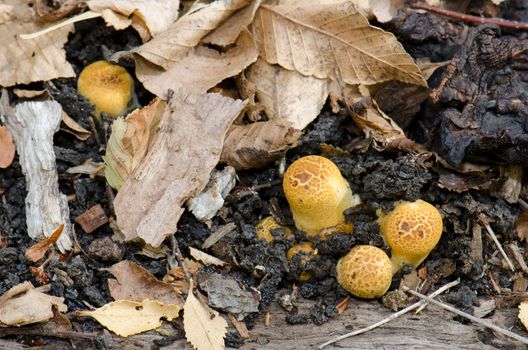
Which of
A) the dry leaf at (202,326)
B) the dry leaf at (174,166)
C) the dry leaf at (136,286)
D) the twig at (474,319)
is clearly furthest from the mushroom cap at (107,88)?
the twig at (474,319)

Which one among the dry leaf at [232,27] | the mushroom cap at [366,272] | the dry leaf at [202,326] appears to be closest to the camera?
the dry leaf at [202,326]

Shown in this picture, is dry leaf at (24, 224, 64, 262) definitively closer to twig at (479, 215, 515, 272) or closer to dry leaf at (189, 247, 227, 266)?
dry leaf at (189, 247, 227, 266)

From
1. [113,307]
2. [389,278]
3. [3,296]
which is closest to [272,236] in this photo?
[389,278]

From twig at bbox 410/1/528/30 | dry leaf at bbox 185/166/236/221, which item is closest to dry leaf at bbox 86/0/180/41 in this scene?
dry leaf at bbox 185/166/236/221

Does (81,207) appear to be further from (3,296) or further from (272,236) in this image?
(272,236)

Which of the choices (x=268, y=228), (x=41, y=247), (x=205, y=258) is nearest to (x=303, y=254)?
(x=268, y=228)

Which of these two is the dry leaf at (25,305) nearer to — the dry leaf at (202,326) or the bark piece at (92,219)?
the bark piece at (92,219)

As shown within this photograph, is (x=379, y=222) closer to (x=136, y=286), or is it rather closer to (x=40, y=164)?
(x=136, y=286)

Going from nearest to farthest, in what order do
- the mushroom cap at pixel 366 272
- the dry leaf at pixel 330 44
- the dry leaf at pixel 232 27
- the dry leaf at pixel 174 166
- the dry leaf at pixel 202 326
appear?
the dry leaf at pixel 202 326 → the mushroom cap at pixel 366 272 → the dry leaf at pixel 174 166 → the dry leaf at pixel 330 44 → the dry leaf at pixel 232 27
